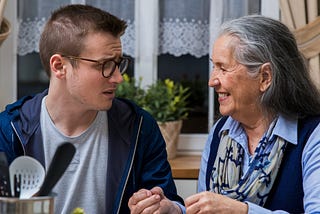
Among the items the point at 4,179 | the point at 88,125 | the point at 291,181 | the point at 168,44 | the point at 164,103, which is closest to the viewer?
the point at 4,179

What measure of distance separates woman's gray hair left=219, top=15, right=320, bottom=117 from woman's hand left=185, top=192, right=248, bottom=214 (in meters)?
0.32

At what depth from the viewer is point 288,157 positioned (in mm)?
1731

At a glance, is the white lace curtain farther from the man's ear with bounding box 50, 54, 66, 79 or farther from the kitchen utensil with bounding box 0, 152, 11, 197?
the kitchen utensil with bounding box 0, 152, 11, 197

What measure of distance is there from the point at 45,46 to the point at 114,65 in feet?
0.65

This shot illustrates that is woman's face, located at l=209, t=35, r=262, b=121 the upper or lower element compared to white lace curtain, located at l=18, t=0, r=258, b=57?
lower

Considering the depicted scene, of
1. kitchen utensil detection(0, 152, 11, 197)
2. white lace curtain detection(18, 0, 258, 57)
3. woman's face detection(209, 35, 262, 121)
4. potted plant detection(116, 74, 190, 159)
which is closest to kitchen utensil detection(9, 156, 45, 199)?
kitchen utensil detection(0, 152, 11, 197)

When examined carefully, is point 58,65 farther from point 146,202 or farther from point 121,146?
point 146,202

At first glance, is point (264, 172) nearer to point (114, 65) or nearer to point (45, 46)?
point (114, 65)

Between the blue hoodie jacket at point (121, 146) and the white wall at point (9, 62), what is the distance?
1.16 meters

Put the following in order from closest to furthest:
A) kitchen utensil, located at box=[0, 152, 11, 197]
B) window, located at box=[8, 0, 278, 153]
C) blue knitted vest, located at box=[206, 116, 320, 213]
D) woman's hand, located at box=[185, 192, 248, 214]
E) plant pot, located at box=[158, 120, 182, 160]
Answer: kitchen utensil, located at box=[0, 152, 11, 197] → woman's hand, located at box=[185, 192, 248, 214] → blue knitted vest, located at box=[206, 116, 320, 213] → plant pot, located at box=[158, 120, 182, 160] → window, located at box=[8, 0, 278, 153]

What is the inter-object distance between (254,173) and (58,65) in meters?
0.59

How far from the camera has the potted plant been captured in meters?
2.74

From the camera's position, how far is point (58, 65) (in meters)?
1.78

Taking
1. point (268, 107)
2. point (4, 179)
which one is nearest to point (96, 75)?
point (268, 107)
